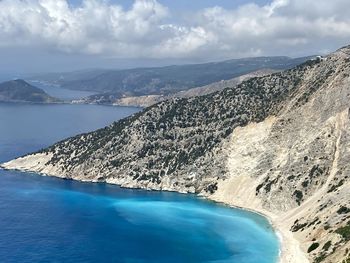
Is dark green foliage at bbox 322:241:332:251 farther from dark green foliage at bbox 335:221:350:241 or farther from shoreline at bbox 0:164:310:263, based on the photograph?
shoreline at bbox 0:164:310:263

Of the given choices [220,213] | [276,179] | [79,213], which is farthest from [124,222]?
[276,179]

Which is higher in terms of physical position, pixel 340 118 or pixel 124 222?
pixel 340 118

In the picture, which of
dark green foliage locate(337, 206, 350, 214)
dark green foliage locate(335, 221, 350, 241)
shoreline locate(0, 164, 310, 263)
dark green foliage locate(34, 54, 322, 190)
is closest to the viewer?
dark green foliage locate(335, 221, 350, 241)

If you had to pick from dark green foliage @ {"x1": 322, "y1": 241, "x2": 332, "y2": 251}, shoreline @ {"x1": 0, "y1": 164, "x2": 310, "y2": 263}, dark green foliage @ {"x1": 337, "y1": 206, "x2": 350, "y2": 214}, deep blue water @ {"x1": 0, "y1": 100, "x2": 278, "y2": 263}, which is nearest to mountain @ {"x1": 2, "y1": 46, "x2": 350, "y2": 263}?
dark green foliage @ {"x1": 322, "y1": 241, "x2": 332, "y2": 251}

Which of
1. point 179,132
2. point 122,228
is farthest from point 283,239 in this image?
point 179,132

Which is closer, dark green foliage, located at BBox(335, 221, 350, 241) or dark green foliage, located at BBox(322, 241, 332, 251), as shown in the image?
dark green foliage, located at BBox(335, 221, 350, 241)

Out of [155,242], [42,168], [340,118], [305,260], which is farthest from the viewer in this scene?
[42,168]

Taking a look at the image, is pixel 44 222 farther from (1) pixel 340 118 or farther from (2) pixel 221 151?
(1) pixel 340 118
